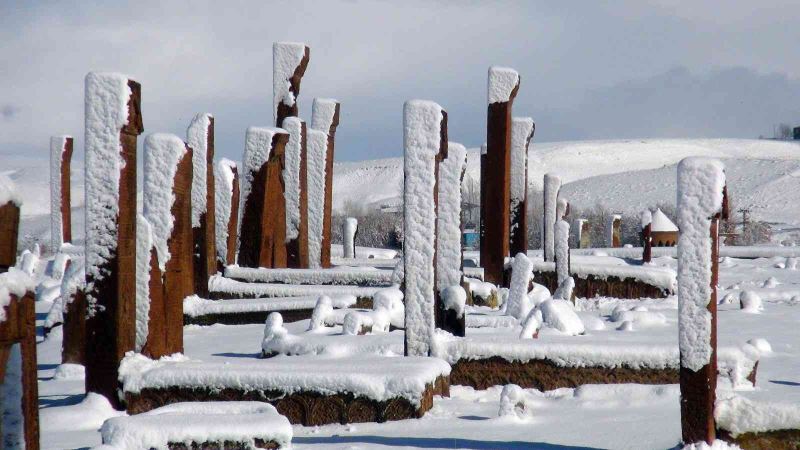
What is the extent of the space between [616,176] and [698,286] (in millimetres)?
79754

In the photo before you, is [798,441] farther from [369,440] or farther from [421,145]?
[421,145]

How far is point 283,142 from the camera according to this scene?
1616cm

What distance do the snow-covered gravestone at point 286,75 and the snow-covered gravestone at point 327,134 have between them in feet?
1.38

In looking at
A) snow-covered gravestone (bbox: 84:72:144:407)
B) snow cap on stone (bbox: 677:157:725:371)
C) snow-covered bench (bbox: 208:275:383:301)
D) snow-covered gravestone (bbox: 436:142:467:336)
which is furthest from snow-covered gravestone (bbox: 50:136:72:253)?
snow cap on stone (bbox: 677:157:725:371)

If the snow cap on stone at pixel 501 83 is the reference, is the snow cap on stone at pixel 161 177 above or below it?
below

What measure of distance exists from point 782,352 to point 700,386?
483 cm

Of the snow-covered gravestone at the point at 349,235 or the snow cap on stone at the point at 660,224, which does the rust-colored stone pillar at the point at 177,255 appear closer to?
the snow-covered gravestone at the point at 349,235

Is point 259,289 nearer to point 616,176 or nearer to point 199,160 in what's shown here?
point 199,160

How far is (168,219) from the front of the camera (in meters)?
8.77

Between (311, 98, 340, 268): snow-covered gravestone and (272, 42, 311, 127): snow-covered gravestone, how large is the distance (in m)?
0.42

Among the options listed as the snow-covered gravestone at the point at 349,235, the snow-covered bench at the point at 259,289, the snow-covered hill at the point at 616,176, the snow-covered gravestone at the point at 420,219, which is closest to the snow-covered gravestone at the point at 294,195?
the snow-covered bench at the point at 259,289

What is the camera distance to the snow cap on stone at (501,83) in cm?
1648

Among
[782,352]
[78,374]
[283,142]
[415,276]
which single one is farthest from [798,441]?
[283,142]

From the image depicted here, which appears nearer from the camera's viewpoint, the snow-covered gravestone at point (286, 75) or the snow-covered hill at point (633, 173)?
the snow-covered gravestone at point (286, 75)
